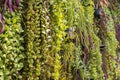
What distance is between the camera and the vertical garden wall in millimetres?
1349

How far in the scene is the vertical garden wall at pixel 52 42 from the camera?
1.35 meters

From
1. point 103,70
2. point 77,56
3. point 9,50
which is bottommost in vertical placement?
point 103,70

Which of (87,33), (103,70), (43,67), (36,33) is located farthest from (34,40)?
(103,70)

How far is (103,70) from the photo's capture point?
6.29ft

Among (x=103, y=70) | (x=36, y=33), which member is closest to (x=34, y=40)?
(x=36, y=33)

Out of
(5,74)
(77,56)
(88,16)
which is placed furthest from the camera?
(88,16)

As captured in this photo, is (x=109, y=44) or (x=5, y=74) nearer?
(x=5, y=74)

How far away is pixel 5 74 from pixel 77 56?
1.83 ft

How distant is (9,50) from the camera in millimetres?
1319

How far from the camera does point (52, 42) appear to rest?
4.92ft

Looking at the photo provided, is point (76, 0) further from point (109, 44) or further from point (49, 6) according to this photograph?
point (109, 44)

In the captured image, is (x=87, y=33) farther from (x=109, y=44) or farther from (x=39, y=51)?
(x=39, y=51)

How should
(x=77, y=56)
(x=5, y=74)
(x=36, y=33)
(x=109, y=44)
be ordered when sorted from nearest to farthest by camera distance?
(x=5, y=74), (x=36, y=33), (x=77, y=56), (x=109, y=44)

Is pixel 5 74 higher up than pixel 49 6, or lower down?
lower down
